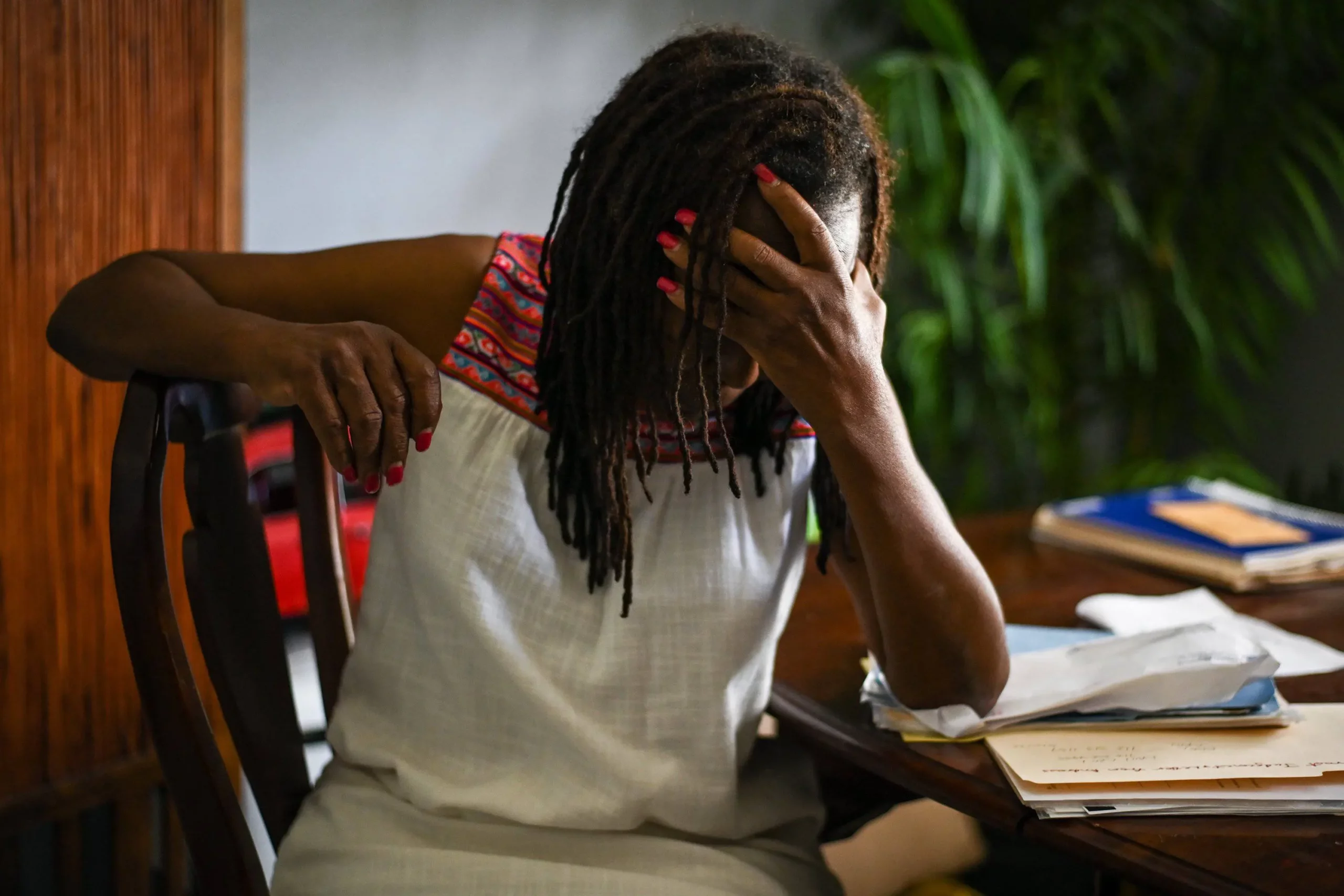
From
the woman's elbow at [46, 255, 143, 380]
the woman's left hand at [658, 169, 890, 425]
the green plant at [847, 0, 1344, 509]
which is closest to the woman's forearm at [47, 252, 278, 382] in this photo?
the woman's elbow at [46, 255, 143, 380]

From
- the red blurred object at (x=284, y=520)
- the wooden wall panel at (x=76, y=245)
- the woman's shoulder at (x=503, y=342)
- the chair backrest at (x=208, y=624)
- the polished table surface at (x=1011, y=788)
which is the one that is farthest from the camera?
the red blurred object at (x=284, y=520)

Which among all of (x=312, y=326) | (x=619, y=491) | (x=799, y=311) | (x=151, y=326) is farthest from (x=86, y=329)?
(x=799, y=311)

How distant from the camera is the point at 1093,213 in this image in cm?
234

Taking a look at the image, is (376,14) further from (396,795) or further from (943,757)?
(943,757)

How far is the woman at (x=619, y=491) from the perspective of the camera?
31.8 inches

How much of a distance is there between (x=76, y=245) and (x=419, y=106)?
0.63 metres

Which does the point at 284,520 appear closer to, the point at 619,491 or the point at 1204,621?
the point at 619,491

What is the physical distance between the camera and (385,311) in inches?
36.9

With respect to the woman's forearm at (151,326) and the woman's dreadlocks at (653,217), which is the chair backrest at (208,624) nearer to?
the woman's forearm at (151,326)

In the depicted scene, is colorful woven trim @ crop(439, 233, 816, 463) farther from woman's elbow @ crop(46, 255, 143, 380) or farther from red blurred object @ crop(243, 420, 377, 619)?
red blurred object @ crop(243, 420, 377, 619)

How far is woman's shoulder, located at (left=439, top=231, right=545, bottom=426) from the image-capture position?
933 mm

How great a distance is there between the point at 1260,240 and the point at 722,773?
1.87 meters

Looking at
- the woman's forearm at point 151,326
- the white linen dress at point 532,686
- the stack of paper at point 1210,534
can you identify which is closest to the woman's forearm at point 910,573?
the white linen dress at point 532,686

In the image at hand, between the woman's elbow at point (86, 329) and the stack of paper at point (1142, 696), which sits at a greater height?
the woman's elbow at point (86, 329)
